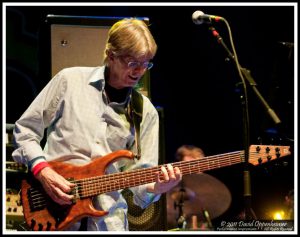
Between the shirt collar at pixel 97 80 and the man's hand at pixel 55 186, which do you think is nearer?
the man's hand at pixel 55 186

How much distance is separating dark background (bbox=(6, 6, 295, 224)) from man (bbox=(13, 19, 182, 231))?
6.82 feet

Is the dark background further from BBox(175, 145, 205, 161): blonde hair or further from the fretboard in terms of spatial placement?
the fretboard

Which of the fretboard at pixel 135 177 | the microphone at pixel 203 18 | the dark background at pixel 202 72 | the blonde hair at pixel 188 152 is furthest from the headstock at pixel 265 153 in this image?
the blonde hair at pixel 188 152

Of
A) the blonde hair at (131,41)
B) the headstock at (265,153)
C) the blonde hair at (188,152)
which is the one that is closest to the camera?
the blonde hair at (131,41)

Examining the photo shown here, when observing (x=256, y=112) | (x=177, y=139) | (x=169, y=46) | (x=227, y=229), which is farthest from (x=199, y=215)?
(x=227, y=229)

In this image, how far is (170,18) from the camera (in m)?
5.80

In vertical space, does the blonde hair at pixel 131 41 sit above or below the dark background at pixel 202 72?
above

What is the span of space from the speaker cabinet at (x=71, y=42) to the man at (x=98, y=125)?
1.36ft

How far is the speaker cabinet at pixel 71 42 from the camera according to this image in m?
3.77

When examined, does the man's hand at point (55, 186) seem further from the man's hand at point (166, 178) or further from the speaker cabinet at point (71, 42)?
the speaker cabinet at point (71, 42)

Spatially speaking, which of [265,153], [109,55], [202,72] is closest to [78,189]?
[109,55]

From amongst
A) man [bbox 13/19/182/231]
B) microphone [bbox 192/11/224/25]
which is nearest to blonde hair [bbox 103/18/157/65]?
man [bbox 13/19/182/231]

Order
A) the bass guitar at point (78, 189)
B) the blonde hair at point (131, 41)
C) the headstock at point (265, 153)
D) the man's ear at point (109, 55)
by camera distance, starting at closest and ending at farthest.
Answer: the bass guitar at point (78, 189) < the blonde hair at point (131, 41) < the man's ear at point (109, 55) < the headstock at point (265, 153)

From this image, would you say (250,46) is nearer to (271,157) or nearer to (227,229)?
(271,157)
